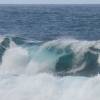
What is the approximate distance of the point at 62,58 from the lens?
21484 mm

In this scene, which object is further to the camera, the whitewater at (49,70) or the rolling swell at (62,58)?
the rolling swell at (62,58)

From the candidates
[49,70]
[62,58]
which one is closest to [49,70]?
[49,70]

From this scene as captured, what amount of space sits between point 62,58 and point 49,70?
1232mm

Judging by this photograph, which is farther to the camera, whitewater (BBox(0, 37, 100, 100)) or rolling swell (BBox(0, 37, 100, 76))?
rolling swell (BBox(0, 37, 100, 76))

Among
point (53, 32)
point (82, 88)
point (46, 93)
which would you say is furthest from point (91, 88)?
point (53, 32)

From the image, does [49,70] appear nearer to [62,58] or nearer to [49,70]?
[49,70]

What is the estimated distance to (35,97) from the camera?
48.9 feet

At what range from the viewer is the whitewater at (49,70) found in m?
14.9

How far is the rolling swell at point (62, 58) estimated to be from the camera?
20297 mm

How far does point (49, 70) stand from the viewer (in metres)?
20.4

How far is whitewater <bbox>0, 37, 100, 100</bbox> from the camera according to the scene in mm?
14875

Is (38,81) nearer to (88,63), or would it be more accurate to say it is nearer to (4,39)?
(88,63)

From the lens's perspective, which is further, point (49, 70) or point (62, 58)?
point (62, 58)

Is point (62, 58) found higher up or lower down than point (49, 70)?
higher up
